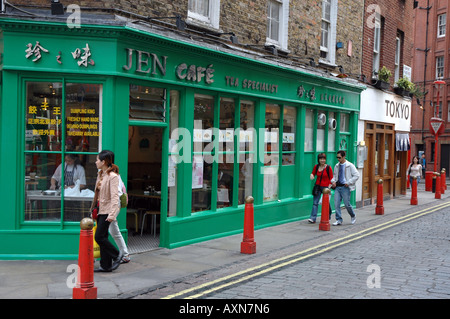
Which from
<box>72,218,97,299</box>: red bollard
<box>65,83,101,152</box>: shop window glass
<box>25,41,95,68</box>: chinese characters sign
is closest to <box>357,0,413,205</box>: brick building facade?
<box>65,83,101,152</box>: shop window glass

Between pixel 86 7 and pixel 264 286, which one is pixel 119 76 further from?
pixel 264 286

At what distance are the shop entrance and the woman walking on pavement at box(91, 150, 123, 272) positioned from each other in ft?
8.33

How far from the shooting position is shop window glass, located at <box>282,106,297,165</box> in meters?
13.7

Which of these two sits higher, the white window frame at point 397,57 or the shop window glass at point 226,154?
the white window frame at point 397,57

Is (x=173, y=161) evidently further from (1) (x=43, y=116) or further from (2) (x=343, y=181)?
(2) (x=343, y=181)

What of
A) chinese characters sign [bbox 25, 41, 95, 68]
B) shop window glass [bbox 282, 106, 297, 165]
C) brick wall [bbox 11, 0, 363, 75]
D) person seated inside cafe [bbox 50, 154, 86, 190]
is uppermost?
brick wall [bbox 11, 0, 363, 75]

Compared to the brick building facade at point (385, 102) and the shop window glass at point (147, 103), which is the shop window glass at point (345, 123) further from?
the shop window glass at point (147, 103)

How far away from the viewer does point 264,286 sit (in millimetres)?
7082

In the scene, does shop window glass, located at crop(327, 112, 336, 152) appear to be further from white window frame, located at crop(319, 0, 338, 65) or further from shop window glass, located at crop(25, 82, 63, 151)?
shop window glass, located at crop(25, 82, 63, 151)

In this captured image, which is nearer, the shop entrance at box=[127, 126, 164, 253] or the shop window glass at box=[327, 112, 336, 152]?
the shop entrance at box=[127, 126, 164, 253]

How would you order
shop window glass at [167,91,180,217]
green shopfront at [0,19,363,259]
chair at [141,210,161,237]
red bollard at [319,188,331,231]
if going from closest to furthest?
green shopfront at [0,19,363,259], shop window glass at [167,91,180,217], chair at [141,210,161,237], red bollard at [319,188,331,231]

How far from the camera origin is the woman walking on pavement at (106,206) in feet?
25.0

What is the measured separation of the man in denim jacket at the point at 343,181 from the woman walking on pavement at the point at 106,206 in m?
7.22

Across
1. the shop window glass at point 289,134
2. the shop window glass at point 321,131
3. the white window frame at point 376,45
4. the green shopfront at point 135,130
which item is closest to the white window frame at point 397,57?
the white window frame at point 376,45
